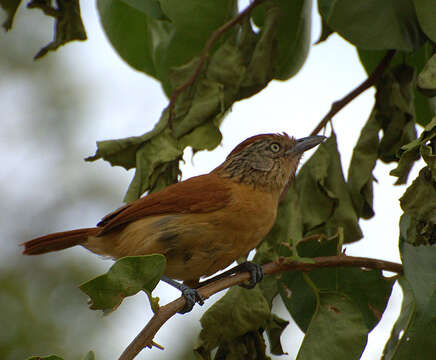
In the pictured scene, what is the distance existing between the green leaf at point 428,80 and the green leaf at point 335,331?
72cm

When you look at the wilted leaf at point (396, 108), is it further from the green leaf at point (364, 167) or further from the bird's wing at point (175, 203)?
the bird's wing at point (175, 203)

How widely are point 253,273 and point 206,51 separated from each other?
2.76 ft

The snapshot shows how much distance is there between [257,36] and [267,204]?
698 millimetres

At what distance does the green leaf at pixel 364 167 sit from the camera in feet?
8.52

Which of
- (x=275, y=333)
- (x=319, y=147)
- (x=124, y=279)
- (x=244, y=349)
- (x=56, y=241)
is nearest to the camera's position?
(x=124, y=279)

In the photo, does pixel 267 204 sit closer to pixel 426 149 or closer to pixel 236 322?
pixel 236 322

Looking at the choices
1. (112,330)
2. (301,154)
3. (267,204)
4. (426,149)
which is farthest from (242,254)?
(112,330)

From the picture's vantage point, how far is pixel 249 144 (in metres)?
3.45

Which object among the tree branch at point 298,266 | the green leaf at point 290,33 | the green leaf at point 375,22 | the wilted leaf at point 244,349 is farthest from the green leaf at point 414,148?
the green leaf at point 290,33

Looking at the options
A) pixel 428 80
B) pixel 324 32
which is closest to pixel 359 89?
pixel 324 32

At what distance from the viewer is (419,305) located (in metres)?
2.00

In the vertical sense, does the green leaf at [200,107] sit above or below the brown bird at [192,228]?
above

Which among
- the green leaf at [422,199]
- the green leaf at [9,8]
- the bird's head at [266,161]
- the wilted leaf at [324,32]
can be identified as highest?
the green leaf at [9,8]

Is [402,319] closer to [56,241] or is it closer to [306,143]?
[306,143]
